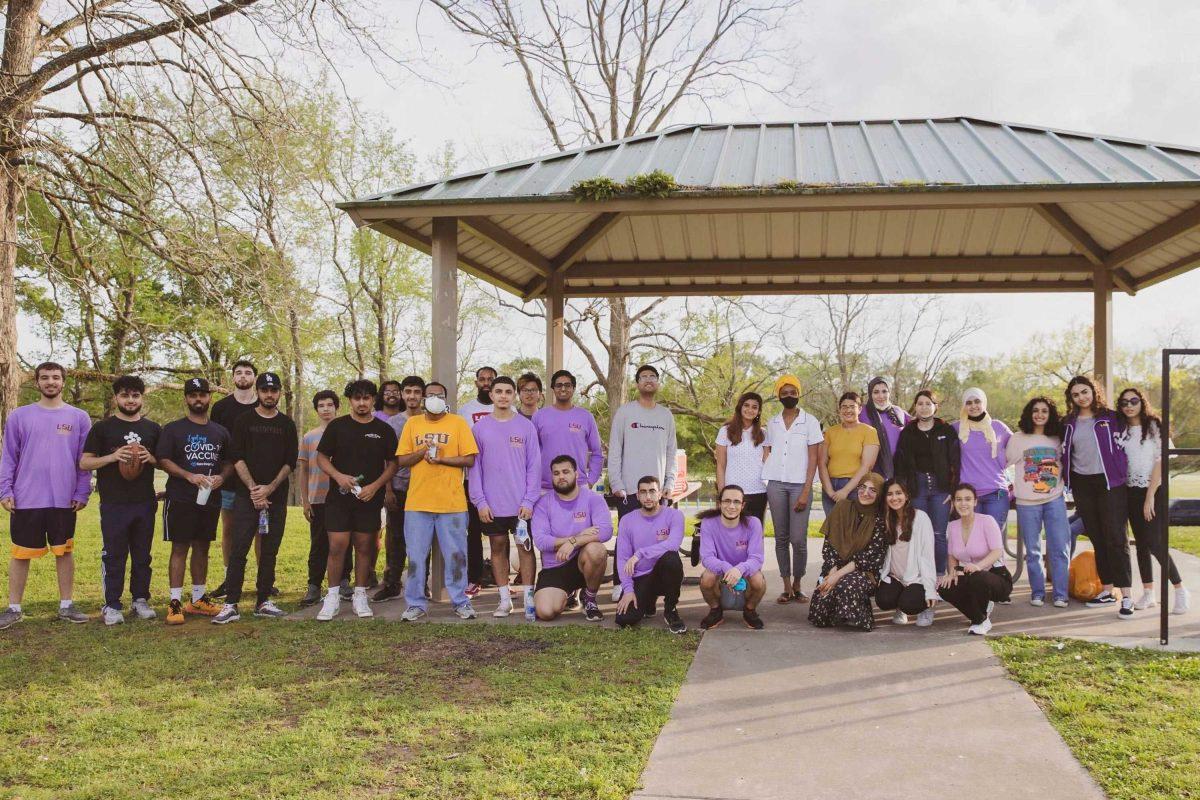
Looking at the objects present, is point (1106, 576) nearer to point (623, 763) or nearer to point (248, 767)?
point (623, 763)

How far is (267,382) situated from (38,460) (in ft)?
5.54

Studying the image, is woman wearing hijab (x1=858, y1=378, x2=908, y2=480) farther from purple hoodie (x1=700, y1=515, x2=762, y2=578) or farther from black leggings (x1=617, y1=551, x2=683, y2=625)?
black leggings (x1=617, y1=551, x2=683, y2=625)

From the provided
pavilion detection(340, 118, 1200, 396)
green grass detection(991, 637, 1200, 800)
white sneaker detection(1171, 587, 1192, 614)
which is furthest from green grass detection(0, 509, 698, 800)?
white sneaker detection(1171, 587, 1192, 614)

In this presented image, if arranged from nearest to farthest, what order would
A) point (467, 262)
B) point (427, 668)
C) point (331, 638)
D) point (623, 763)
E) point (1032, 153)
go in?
point (623, 763) < point (427, 668) < point (331, 638) < point (1032, 153) < point (467, 262)

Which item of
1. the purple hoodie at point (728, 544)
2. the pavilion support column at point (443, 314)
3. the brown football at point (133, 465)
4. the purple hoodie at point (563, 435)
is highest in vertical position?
the pavilion support column at point (443, 314)

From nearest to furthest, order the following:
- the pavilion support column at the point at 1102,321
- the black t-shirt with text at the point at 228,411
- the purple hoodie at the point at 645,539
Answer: the purple hoodie at the point at 645,539
the black t-shirt with text at the point at 228,411
the pavilion support column at the point at 1102,321

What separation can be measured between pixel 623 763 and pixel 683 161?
17.5 ft

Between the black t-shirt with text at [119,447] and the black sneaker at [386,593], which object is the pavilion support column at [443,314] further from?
the black t-shirt with text at [119,447]

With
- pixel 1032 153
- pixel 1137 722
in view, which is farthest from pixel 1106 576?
pixel 1032 153

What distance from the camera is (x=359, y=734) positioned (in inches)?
161

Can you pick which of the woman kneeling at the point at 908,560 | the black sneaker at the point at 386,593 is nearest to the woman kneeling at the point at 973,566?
the woman kneeling at the point at 908,560

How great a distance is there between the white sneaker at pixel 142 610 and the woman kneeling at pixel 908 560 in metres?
5.50

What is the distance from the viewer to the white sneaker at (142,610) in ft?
21.7

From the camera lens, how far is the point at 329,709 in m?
4.44
